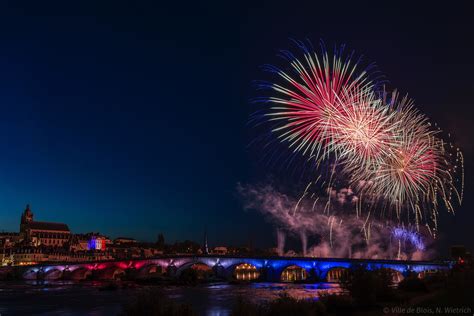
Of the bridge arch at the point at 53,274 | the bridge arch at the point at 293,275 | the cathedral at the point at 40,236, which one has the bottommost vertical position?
the bridge arch at the point at 293,275

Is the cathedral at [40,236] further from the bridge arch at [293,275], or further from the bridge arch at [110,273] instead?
the bridge arch at [293,275]

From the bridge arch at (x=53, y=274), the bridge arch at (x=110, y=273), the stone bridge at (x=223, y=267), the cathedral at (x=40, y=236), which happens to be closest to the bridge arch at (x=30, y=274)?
the stone bridge at (x=223, y=267)

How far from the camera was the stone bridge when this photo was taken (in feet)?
267

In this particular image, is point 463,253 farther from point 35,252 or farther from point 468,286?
point 35,252

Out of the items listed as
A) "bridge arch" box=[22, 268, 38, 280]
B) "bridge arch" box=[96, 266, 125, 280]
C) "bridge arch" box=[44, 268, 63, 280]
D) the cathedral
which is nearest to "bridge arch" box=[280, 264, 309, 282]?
"bridge arch" box=[96, 266, 125, 280]

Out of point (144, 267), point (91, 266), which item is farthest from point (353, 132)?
→ point (91, 266)

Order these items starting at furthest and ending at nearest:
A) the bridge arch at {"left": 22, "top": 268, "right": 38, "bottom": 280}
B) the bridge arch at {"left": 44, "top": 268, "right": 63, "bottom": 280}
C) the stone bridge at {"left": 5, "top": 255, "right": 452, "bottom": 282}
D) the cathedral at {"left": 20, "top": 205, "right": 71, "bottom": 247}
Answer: the cathedral at {"left": 20, "top": 205, "right": 71, "bottom": 247} < the bridge arch at {"left": 44, "top": 268, "right": 63, "bottom": 280} < the bridge arch at {"left": 22, "top": 268, "right": 38, "bottom": 280} < the stone bridge at {"left": 5, "top": 255, "right": 452, "bottom": 282}

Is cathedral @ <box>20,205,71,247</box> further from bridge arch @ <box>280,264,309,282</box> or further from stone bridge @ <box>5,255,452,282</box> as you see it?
bridge arch @ <box>280,264,309,282</box>

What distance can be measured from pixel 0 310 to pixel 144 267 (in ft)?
229

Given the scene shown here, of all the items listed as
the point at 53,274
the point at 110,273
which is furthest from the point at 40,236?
the point at 110,273

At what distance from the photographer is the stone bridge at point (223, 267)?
267ft

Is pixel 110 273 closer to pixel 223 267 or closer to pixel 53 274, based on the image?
pixel 53 274

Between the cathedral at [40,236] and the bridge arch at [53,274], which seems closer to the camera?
the bridge arch at [53,274]

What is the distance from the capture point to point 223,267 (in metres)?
101
